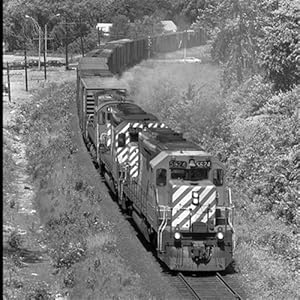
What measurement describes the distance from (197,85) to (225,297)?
3536cm

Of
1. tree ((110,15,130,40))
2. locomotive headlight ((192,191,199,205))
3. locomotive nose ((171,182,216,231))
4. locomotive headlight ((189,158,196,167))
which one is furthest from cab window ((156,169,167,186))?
tree ((110,15,130,40))

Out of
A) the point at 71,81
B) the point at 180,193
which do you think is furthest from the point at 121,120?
the point at 71,81

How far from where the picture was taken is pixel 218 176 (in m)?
19.8

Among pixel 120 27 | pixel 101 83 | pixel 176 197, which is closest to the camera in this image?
pixel 176 197

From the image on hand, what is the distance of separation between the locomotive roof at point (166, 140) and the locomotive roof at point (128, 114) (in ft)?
6.55

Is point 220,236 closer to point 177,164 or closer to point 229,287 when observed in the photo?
point 229,287

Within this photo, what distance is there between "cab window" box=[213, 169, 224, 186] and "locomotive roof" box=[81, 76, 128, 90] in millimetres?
17576

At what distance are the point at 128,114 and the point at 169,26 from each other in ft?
283

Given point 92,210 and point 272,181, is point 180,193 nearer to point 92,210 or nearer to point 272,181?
point 92,210

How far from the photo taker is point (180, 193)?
754 inches

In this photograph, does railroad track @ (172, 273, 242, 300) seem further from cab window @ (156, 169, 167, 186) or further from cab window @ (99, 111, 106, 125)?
cab window @ (99, 111, 106, 125)

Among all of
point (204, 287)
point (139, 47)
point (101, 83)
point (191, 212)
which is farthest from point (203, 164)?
point (139, 47)

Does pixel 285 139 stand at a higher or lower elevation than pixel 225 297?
higher

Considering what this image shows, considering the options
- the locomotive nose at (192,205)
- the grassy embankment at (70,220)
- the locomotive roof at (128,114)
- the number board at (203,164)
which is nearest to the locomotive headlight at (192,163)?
the number board at (203,164)
